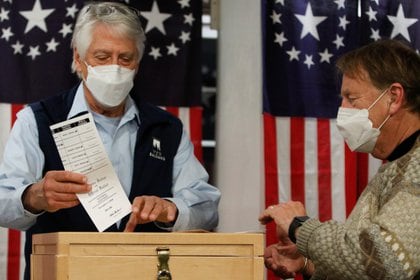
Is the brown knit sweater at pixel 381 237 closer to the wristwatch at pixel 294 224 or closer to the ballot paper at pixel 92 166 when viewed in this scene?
the wristwatch at pixel 294 224

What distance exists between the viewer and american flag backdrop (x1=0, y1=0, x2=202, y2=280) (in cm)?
377

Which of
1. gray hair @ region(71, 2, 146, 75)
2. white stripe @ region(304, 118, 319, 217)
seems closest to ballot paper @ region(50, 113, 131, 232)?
gray hair @ region(71, 2, 146, 75)

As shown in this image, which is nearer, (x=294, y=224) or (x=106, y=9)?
(x=294, y=224)

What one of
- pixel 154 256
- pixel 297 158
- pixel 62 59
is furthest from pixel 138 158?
pixel 297 158

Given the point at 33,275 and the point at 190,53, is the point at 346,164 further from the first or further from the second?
the point at 33,275

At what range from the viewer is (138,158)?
112 inches

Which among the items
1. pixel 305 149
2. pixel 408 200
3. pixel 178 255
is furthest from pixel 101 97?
pixel 305 149

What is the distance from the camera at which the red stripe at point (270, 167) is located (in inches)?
156

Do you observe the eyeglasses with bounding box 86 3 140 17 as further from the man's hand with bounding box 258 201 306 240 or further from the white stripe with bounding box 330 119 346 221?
the white stripe with bounding box 330 119 346 221

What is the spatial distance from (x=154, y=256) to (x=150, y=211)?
0.35m

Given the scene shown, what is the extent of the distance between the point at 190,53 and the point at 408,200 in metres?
1.94

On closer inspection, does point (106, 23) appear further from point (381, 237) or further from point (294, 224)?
point (381, 237)

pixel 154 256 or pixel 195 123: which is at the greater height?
pixel 195 123

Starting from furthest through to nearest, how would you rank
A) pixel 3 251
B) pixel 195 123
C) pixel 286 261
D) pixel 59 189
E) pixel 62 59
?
pixel 195 123 → pixel 62 59 → pixel 3 251 → pixel 286 261 → pixel 59 189
